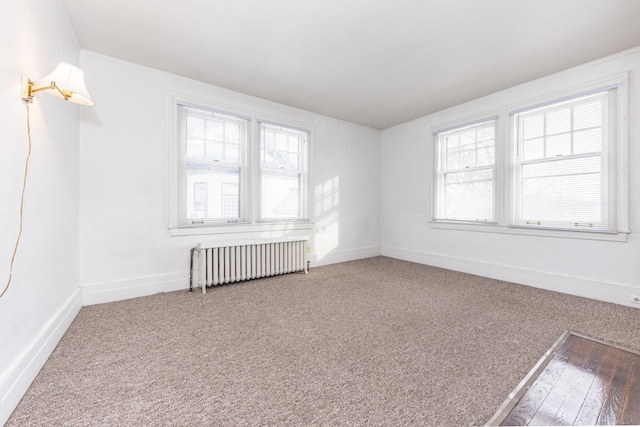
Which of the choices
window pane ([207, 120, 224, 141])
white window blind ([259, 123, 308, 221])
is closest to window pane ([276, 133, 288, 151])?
white window blind ([259, 123, 308, 221])

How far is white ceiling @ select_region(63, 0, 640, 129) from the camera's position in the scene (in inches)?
88.6

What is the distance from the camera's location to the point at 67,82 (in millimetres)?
1769

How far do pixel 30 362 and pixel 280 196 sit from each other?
128 inches

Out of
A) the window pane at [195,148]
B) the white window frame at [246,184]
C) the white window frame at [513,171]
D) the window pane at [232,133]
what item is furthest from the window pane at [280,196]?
the white window frame at [513,171]

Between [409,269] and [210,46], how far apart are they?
4196mm

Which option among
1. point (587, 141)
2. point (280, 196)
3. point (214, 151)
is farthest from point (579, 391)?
point (214, 151)

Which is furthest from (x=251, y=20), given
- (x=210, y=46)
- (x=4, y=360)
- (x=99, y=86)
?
(x=4, y=360)

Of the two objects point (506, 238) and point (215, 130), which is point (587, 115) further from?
point (215, 130)

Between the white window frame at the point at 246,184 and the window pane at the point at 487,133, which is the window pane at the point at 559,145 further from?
the white window frame at the point at 246,184

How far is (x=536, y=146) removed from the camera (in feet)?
11.9

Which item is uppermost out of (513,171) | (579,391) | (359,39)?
(359,39)

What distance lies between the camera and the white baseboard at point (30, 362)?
1344mm

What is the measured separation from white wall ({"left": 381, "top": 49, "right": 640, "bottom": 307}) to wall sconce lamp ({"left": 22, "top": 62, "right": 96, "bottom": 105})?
185 inches

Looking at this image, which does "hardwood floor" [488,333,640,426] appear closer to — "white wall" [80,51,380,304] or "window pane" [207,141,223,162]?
"white wall" [80,51,380,304]
